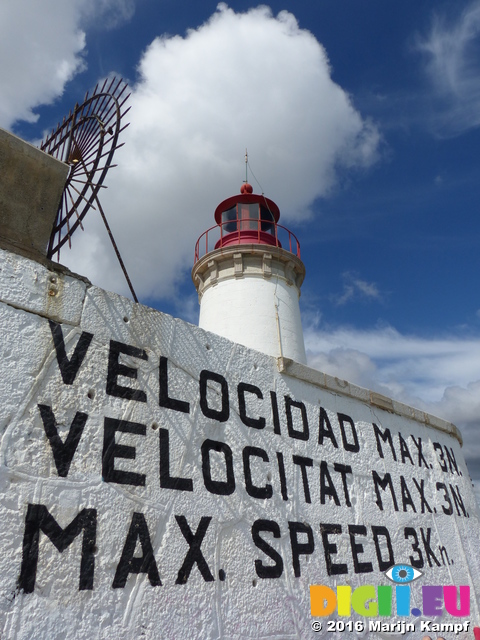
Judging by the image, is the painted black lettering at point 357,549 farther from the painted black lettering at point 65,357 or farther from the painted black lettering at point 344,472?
the painted black lettering at point 65,357

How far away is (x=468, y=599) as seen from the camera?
561 cm

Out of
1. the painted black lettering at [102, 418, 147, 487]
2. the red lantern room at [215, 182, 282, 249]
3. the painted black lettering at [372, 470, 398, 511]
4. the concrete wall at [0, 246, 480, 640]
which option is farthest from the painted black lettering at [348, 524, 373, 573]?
the red lantern room at [215, 182, 282, 249]

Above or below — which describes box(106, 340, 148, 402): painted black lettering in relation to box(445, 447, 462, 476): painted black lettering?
below

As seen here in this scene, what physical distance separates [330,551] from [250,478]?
1088mm

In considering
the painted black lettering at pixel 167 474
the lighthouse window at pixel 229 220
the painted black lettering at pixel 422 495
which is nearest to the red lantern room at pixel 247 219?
the lighthouse window at pixel 229 220

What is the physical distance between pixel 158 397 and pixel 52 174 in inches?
66.9

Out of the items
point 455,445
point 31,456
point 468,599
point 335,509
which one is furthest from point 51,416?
point 455,445

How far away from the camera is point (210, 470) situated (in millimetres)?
3533

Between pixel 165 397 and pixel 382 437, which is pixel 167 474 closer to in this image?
pixel 165 397

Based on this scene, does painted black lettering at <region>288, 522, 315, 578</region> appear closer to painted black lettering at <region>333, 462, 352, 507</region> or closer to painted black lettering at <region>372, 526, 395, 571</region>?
painted black lettering at <region>333, 462, 352, 507</region>

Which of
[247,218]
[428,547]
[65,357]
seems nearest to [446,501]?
[428,547]

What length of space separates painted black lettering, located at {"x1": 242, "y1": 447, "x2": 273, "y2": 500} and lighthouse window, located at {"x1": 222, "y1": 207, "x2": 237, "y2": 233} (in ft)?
29.1

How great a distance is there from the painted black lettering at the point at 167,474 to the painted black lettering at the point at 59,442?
63 centimetres

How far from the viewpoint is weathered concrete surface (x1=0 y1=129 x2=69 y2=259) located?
303 cm
